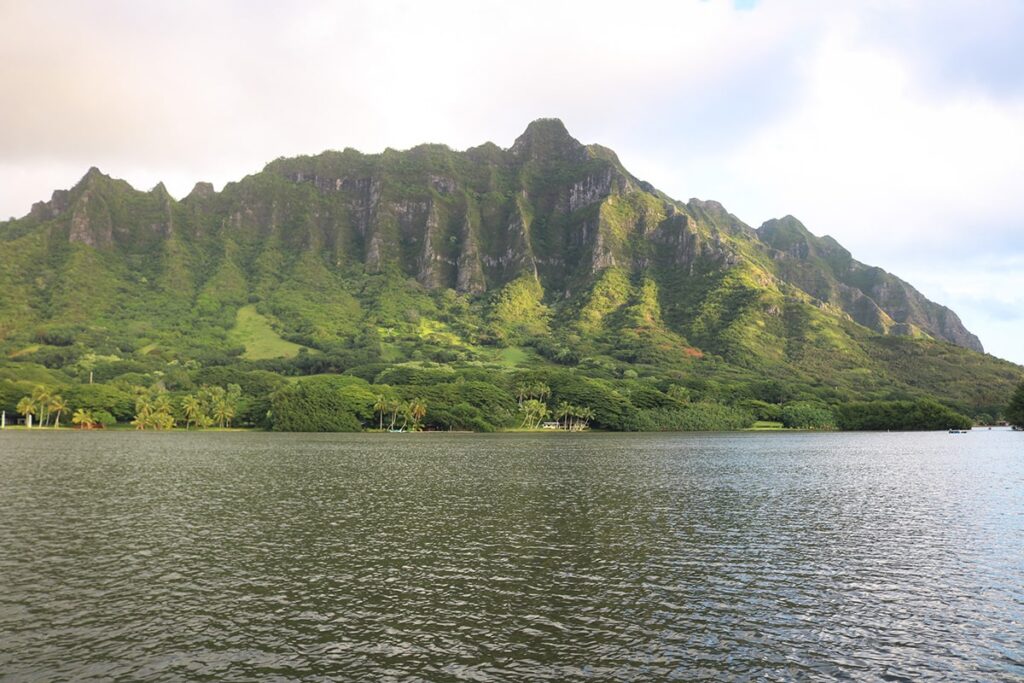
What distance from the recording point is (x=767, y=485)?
261ft

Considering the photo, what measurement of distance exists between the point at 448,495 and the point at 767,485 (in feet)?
136

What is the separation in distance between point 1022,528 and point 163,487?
8518cm

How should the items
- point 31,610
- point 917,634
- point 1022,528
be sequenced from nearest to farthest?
1. point 917,634
2. point 31,610
3. point 1022,528

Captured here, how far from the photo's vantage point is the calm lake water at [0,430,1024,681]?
2447 centimetres

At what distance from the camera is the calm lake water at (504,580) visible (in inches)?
963

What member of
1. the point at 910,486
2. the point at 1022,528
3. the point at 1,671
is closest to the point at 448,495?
the point at 1,671

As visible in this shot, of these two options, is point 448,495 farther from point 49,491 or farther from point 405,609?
point 49,491

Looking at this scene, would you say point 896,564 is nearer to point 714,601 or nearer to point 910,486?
point 714,601

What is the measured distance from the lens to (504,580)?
35656mm

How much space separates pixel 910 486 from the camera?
261ft

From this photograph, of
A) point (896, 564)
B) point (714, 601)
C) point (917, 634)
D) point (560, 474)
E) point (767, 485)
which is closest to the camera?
point (917, 634)

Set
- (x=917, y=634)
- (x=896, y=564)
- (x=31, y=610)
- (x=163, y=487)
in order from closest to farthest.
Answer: (x=917, y=634), (x=31, y=610), (x=896, y=564), (x=163, y=487)

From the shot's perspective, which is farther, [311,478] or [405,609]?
[311,478]

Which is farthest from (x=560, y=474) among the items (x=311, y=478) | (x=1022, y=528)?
(x=1022, y=528)
